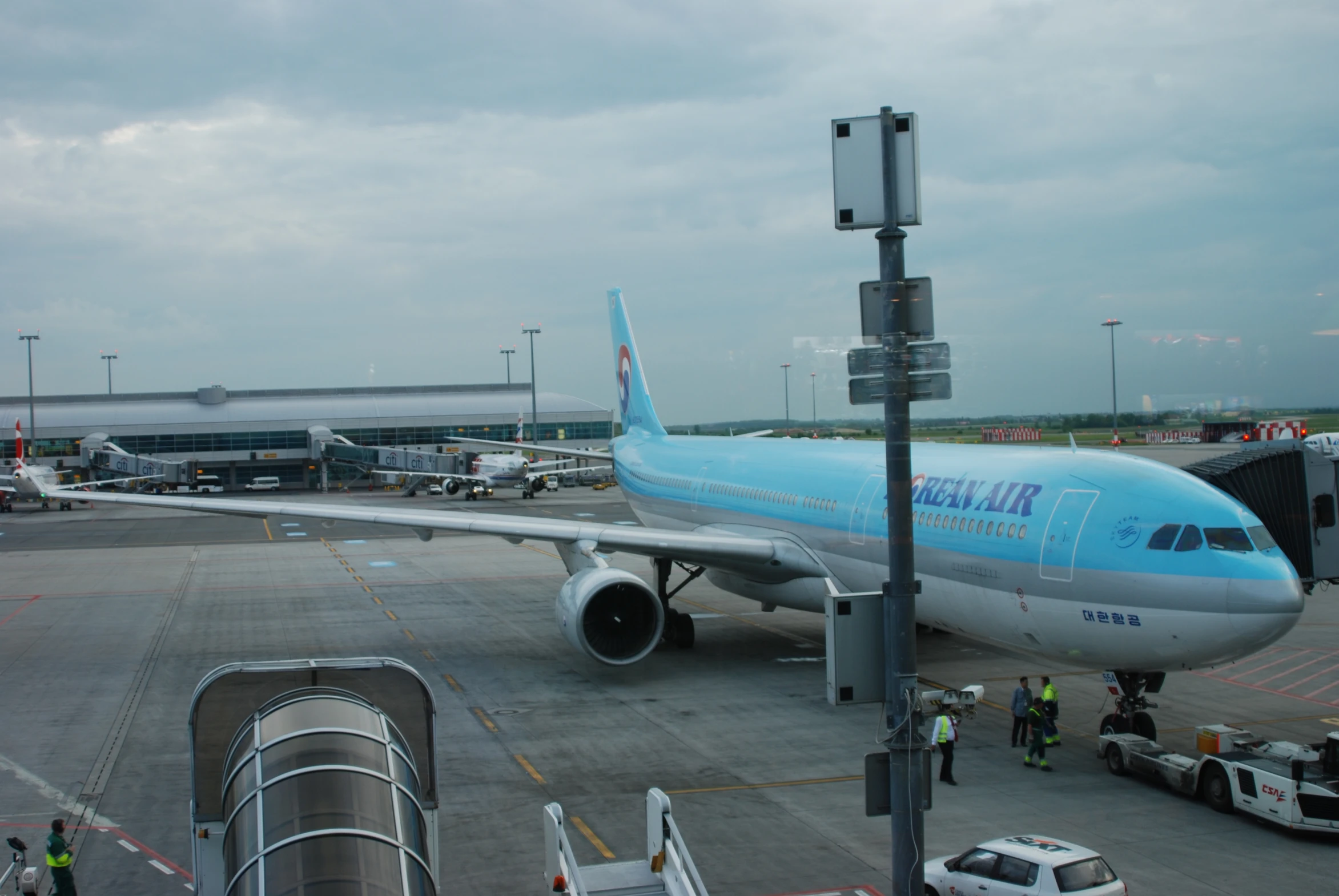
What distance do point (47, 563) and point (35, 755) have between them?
96.5 ft

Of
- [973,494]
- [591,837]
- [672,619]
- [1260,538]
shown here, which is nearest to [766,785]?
[591,837]

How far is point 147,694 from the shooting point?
20.0 metres

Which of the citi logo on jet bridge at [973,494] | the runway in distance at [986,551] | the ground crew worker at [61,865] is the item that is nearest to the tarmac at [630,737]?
the ground crew worker at [61,865]

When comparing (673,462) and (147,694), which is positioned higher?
(673,462)

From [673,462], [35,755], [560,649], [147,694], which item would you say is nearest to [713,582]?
[560,649]

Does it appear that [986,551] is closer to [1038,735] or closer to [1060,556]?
[1060,556]

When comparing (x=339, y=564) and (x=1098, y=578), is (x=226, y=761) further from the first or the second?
(x=339, y=564)

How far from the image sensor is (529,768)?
49.1 feet

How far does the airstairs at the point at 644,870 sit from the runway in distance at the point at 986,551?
23.7 feet

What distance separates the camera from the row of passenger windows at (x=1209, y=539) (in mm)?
12922

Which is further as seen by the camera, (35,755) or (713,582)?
(713,582)

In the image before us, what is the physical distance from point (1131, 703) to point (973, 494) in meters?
3.51

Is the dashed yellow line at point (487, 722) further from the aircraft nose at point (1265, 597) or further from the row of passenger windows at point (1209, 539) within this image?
the aircraft nose at point (1265, 597)

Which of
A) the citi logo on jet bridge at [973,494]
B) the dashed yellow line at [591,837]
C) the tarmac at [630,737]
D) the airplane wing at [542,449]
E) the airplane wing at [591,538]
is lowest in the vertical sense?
the tarmac at [630,737]
